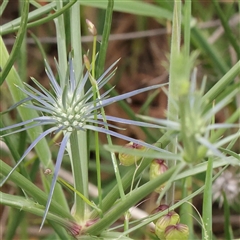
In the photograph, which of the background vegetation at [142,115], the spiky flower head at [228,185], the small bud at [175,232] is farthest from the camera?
the spiky flower head at [228,185]

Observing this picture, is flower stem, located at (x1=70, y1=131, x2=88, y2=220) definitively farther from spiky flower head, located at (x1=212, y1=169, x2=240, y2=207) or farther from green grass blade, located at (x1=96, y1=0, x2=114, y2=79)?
spiky flower head, located at (x1=212, y1=169, x2=240, y2=207)

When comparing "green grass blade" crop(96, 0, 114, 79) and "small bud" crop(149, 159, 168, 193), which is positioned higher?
"green grass blade" crop(96, 0, 114, 79)

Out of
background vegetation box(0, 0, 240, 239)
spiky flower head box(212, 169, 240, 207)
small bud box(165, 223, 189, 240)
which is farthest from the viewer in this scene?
spiky flower head box(212, 169, 240, 207)

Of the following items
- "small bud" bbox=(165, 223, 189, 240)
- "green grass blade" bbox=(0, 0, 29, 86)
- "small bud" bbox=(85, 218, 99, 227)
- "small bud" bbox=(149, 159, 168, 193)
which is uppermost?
"green grass blade" bbox=(0, 0, 29, 86)

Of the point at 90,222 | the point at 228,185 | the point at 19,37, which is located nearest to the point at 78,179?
the point at 90,222

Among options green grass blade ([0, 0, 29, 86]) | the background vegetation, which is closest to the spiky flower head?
the background vegetation

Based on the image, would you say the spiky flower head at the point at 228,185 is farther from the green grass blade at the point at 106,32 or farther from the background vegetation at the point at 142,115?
the green grass blade at the point at 106,32

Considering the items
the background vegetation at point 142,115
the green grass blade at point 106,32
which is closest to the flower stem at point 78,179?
the background vegetation at point 142,115

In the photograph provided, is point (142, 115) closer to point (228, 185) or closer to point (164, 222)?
point (164, 222)

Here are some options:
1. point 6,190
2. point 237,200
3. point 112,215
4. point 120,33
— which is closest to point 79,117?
point 112,215

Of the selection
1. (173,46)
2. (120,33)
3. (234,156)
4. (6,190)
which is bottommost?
(6,190)

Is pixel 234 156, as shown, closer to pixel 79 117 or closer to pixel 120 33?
pixel 79 117
